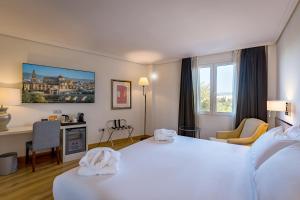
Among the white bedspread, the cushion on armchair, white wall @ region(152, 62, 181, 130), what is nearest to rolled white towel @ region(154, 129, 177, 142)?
the white bedspread

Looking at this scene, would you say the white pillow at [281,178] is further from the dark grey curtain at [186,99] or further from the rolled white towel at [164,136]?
the dark grey curtain at [186,99]

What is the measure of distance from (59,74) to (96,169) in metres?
2.98

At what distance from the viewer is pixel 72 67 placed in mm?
4113

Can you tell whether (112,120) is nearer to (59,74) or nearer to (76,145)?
(76,145)

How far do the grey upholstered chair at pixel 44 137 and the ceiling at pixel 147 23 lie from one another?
65.7 inches

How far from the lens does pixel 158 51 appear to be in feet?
14.1

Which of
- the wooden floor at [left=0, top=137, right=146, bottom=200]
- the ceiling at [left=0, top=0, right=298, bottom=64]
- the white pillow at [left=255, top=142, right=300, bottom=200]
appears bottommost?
the wooden floor at [left=0, top=137, right=146, bottom=200]

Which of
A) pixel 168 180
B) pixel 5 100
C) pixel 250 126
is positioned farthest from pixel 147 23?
pixel 250 126

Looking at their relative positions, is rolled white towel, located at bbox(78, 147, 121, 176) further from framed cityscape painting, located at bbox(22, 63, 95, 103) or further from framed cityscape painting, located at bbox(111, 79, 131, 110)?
framed cityscape painting, located at bbox(111, 79, 131, 110)

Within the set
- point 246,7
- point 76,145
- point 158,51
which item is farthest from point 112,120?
point 246,7

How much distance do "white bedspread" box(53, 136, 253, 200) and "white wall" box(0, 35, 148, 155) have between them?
2.56 meters

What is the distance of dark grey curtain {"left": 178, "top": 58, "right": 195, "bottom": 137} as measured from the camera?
472cm

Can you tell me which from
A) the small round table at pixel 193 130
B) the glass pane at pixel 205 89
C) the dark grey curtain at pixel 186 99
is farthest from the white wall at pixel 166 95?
the glass pane at pixel 205 89

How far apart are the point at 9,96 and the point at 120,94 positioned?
103 inches
